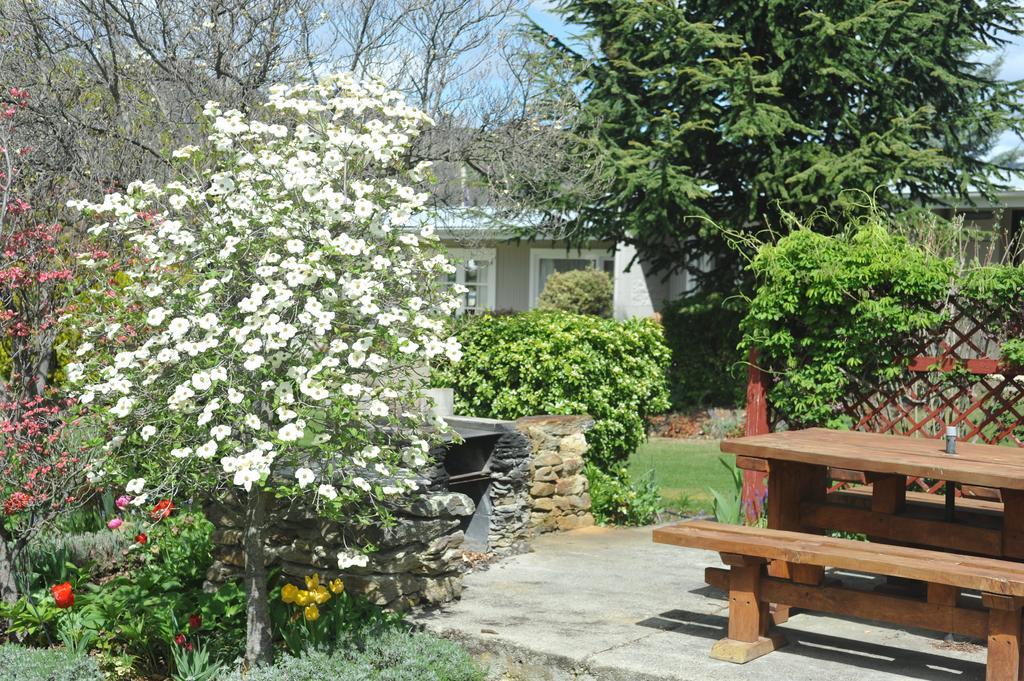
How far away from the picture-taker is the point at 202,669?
4.82m

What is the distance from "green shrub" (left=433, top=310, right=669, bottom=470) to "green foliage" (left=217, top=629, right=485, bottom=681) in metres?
3.68

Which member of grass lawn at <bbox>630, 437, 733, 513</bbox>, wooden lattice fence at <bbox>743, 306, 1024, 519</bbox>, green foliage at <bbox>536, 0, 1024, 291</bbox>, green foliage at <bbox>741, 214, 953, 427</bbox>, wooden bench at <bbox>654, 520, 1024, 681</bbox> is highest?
green foliage at <bbox>536, 0, 1024, 291</bbox>

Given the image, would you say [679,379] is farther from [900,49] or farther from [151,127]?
[151,127]

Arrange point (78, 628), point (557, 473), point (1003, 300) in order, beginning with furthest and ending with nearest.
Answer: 1. point (557, 473)
2. point (1003, 300)
3. point (78, 628)

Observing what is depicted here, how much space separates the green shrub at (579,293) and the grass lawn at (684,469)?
389cm

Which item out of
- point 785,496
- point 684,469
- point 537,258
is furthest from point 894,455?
point 537,258

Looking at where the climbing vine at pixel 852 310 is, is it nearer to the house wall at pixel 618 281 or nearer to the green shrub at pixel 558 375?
the green shrub at pixel 558 375

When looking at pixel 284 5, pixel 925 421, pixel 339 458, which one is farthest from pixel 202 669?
pixel 284 5

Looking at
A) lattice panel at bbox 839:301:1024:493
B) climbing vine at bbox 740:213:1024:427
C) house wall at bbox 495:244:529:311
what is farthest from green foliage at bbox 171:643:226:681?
house wall at bbox 495:244:529:311

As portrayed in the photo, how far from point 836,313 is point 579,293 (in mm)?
10404

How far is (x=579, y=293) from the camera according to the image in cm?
1739

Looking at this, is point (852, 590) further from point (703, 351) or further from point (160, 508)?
point (703, 351)

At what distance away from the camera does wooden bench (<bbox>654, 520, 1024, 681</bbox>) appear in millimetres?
4277

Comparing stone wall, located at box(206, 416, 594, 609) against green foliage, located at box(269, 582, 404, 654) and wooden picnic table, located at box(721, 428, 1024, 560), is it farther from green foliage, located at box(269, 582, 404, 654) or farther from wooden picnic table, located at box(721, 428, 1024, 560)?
wooden picnic table, located at box(721, 428, 1024, 560)
